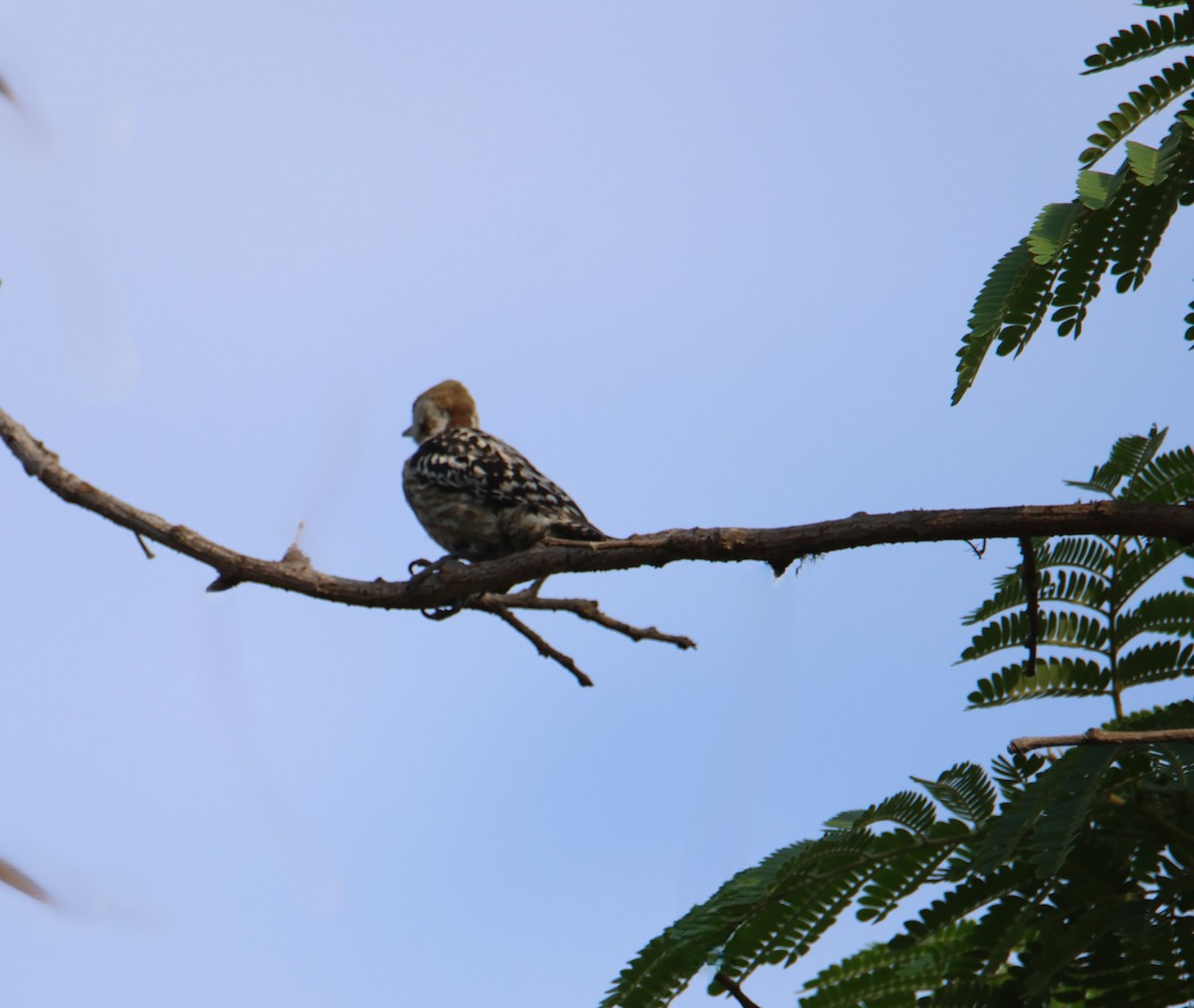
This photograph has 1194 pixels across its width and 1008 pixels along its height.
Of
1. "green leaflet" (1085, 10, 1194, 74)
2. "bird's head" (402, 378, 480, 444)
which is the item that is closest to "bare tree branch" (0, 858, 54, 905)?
"green leaflet" (1085, 10, 1194, 74)

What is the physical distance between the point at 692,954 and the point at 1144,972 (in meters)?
1.19

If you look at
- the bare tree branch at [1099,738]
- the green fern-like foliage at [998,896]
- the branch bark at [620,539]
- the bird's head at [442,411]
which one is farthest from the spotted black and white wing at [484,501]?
the bare tree branch at [1099,738]

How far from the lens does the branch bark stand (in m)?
3.44

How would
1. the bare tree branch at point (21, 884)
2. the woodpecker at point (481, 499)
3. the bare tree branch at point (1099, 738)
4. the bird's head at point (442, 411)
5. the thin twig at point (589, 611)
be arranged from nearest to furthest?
the bare tree branch at point (21, 884), the bare tree branch at point (1099, 738), the thin twig at point (589, 611), the woodpecker at point (481, 499), the bird's head at point (442, 411)

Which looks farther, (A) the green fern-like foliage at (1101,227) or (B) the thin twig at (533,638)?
(B) the thin twig at (533,638)

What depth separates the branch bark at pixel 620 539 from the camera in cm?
344

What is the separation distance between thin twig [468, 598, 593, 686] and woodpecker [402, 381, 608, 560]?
707 mm

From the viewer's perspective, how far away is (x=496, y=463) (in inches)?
270

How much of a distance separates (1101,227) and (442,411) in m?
6.44

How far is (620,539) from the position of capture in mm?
4168

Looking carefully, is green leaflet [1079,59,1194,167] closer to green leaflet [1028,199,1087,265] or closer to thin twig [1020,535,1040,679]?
green leaflet [1028,199,1087,265]

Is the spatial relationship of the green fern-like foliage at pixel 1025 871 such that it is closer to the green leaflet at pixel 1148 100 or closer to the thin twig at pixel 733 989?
the thin twig at pixel 733 989

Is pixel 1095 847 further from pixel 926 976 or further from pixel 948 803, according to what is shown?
pixel 926 976

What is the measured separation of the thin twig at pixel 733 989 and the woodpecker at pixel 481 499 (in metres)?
2.65
